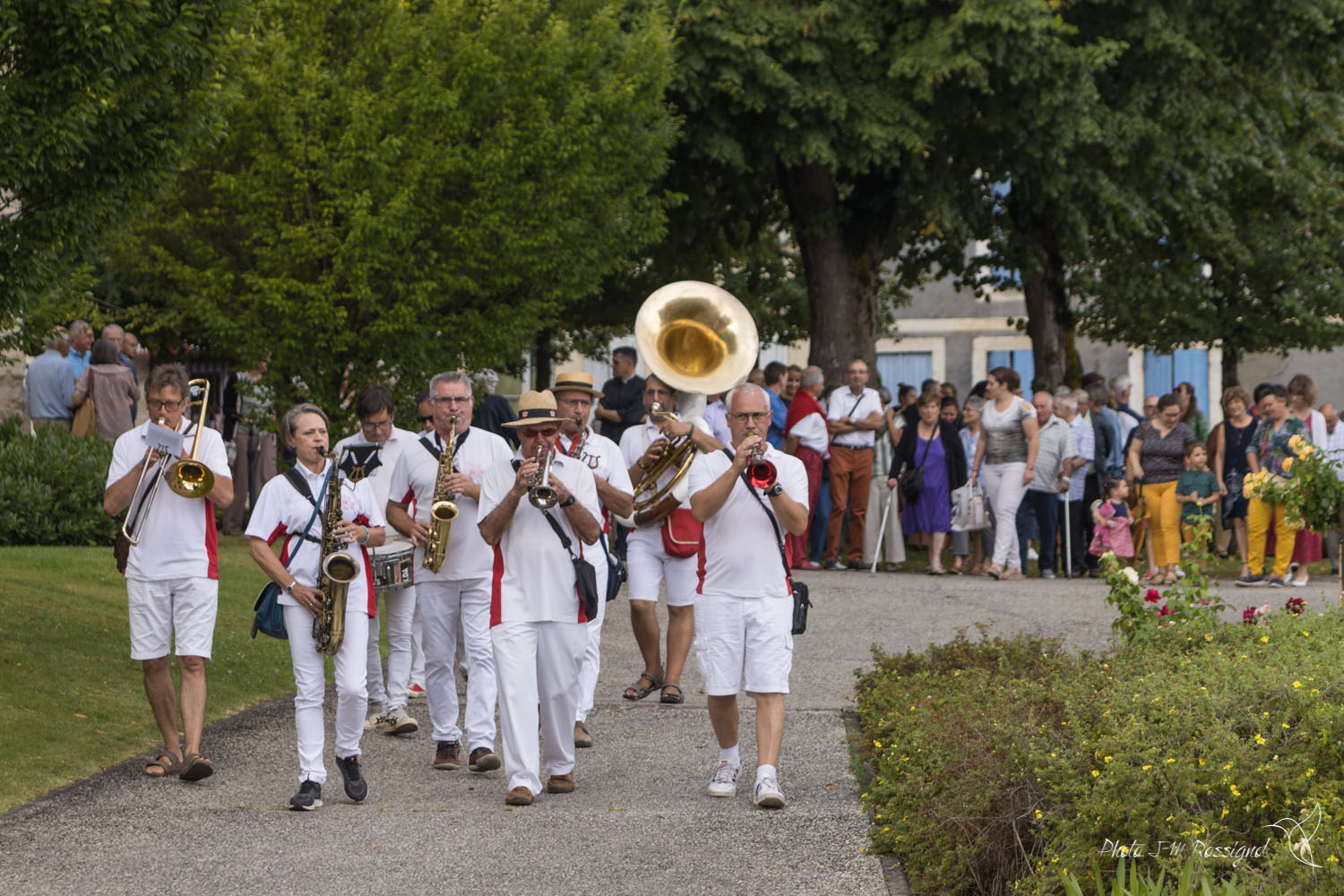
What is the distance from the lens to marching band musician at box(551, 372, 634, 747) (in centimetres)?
791

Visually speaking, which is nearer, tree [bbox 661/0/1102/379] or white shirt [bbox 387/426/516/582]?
white shirt [bbox 387/426/516/582]

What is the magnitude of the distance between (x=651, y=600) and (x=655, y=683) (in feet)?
1.96

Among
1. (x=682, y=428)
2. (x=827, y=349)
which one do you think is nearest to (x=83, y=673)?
(x=682, y=428)

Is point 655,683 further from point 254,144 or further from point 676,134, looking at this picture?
point 676,134

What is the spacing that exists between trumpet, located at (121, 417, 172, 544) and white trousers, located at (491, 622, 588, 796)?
1790 millimetres

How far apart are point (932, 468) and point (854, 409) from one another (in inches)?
37.9

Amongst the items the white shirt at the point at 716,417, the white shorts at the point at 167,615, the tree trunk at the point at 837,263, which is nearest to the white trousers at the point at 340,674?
the white shorts at the point at 167,615

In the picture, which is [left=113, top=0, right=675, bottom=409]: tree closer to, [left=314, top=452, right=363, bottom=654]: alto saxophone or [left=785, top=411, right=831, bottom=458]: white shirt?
[left=785, top=411, right=831, bottom=458]: white shirt

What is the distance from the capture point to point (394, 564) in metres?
8.35

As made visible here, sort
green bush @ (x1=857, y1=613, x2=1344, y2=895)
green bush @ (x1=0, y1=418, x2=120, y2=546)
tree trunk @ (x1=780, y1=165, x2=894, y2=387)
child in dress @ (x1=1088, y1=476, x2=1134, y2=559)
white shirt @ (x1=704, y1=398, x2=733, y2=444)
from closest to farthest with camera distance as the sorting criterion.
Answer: green bush @ (x1=857, y1=613, x2=1344, y2=895) → white shirt @ (x1=704, y1=398, x2=733, y2=444) → green bush @ (x1=0, y1=418, x2=120, y2=546) → child in dress @ (x1=1088, y1=476, x2=1134, y2=559) → tree trunk @ (x1=780, y1=165, x2=894, y2=387)

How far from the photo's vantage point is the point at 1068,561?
1597 centimetres

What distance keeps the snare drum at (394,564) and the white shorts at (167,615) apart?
885mm

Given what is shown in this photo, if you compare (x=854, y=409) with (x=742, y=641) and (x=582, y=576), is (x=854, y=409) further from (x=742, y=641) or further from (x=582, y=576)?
(x=582, y=576)

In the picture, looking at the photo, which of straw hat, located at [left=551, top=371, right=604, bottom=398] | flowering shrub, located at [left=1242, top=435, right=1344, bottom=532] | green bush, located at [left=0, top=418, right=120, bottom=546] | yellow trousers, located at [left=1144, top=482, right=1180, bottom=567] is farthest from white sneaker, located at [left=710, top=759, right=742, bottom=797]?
green bush, located at [left=0, top=418, right=120, bottom=546]
